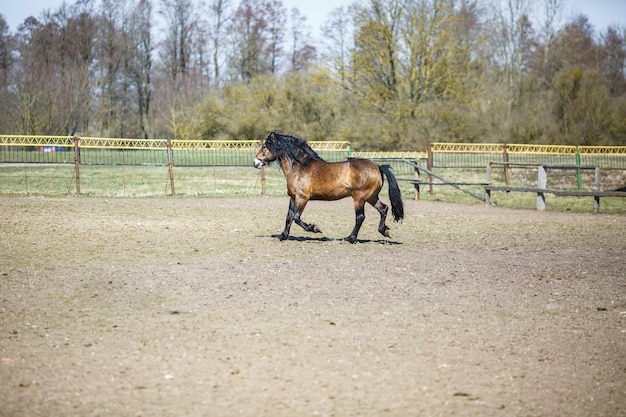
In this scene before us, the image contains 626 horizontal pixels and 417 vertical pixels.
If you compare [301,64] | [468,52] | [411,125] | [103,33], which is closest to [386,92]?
[411,125]

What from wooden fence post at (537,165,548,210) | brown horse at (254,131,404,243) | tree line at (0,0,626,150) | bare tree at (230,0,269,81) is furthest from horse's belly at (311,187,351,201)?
bare tree at (230,0,269,81)

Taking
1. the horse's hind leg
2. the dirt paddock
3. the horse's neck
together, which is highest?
the horse's neck

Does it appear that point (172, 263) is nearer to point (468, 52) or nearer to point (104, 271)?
point (104, 271)

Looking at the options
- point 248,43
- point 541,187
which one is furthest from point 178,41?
point 541,187

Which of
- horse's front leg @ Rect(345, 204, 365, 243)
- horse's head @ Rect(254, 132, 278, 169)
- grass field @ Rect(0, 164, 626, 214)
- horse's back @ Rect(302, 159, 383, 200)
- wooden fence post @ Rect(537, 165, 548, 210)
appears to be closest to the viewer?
horse's back @ Rect(302, 159, 383, 200)

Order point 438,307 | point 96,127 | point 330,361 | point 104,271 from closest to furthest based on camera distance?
1. point 330,361
2. point 438,307
3. point 104,271
4. point 96,127

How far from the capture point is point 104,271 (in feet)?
29.7

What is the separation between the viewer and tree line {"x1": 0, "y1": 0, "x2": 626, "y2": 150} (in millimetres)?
35312

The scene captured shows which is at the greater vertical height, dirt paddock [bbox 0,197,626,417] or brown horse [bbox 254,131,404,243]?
brown horse [bbox 254,131,404,243]

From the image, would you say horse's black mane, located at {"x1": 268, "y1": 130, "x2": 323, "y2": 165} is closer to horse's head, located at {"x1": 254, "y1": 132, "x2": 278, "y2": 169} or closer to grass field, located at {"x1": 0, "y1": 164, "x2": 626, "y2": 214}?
horse's head, located at {"x1": 254, "y1": 132, "x2": 278, "y2": 169}

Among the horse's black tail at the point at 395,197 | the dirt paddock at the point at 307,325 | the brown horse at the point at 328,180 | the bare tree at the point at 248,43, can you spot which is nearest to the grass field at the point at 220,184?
the dirt paddock at the point at 307,325

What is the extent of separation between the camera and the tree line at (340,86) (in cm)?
3531

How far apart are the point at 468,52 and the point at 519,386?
3459 centimetres

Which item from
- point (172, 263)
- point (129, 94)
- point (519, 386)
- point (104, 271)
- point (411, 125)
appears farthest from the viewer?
point (129, 94)
